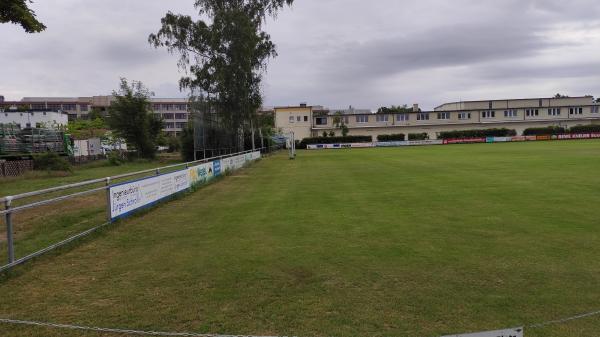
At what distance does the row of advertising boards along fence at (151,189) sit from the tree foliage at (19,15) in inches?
290

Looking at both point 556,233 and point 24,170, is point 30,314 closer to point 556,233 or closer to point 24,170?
point 556,233

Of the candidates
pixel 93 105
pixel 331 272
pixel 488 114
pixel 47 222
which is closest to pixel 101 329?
pixel 331 272

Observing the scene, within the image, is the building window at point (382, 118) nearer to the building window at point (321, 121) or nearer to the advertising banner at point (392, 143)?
the building window at point (321, 121)

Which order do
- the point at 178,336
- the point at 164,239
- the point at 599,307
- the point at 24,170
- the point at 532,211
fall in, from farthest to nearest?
1. the point at 24,170
2. the point at 532,211
3. the point at 164,239
4. the point at 599,307
5. the point at 178,336

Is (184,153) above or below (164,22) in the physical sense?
below

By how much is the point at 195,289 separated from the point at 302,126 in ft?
268

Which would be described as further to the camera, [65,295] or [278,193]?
[278,193]

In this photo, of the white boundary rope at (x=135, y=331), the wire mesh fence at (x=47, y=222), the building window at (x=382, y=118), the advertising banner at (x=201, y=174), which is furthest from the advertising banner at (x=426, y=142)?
the white boundary rope at (x=135, y=331)

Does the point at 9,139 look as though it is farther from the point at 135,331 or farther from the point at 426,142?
the point at 426,142

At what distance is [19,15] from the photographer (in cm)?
1527

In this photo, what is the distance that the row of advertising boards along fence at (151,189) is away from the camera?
10102 millimetres

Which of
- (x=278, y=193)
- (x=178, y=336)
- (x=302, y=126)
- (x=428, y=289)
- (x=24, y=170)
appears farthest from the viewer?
(x=302, y=126)

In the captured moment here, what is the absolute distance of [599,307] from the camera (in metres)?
4.78

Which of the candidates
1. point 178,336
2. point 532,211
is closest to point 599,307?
point 178,336
